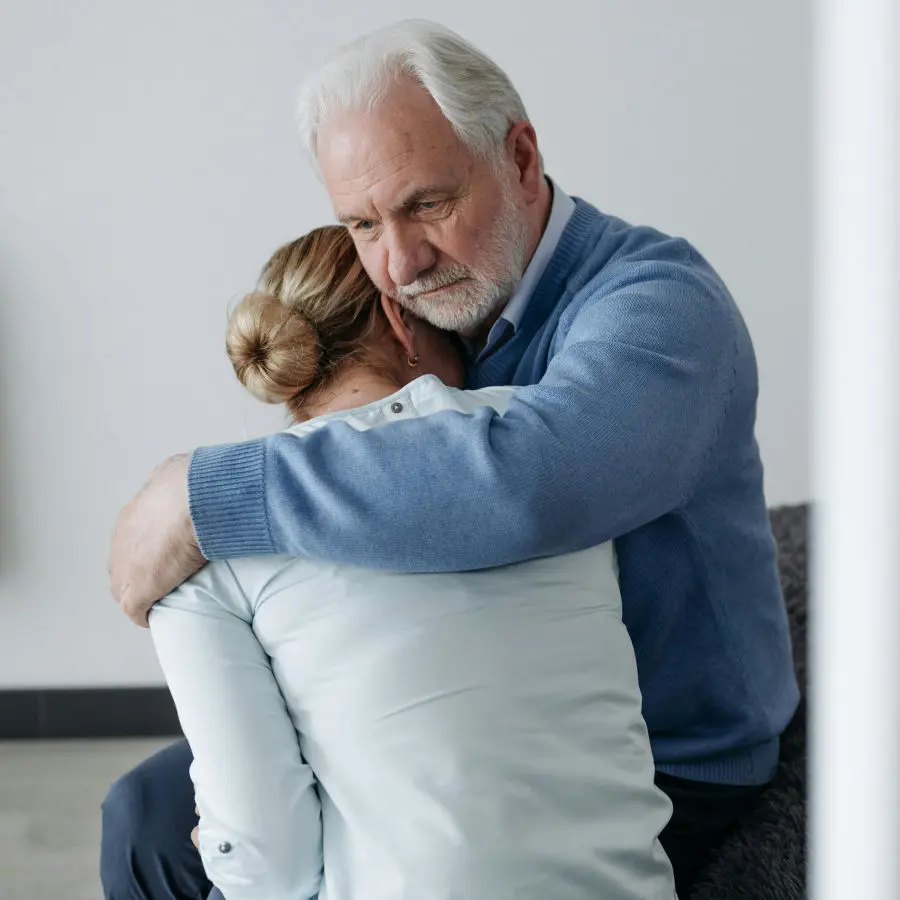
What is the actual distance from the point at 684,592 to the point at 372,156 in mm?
666

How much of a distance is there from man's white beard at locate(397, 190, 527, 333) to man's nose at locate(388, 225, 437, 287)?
0.02 m

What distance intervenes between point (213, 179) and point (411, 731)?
7.95 ft

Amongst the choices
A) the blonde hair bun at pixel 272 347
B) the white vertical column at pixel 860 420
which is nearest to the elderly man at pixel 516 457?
the blonde hair bun at pixel 272 347

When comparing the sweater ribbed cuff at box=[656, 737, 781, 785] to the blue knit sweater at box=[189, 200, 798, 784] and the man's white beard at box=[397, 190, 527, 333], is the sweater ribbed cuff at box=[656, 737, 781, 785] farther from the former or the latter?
the man's white beard at box=[397, 190, 527, 333]

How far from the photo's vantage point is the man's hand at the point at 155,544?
107 cm

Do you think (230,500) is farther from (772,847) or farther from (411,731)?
(772,847)

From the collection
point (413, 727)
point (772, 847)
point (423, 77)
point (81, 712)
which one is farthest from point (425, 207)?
point (81, 712)

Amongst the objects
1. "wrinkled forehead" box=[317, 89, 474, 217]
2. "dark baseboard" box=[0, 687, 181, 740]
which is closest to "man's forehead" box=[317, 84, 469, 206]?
"wrinkled forehead" box=[317, 89, 474, 217]

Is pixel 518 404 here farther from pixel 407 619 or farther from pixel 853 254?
pixel 853 254

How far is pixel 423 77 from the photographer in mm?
1420

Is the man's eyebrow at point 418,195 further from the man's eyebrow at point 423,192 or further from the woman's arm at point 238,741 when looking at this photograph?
the woman's arm at point 238,741

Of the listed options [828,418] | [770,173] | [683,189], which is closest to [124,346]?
[683,189]

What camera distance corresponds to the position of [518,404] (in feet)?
3.59

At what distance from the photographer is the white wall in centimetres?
304
